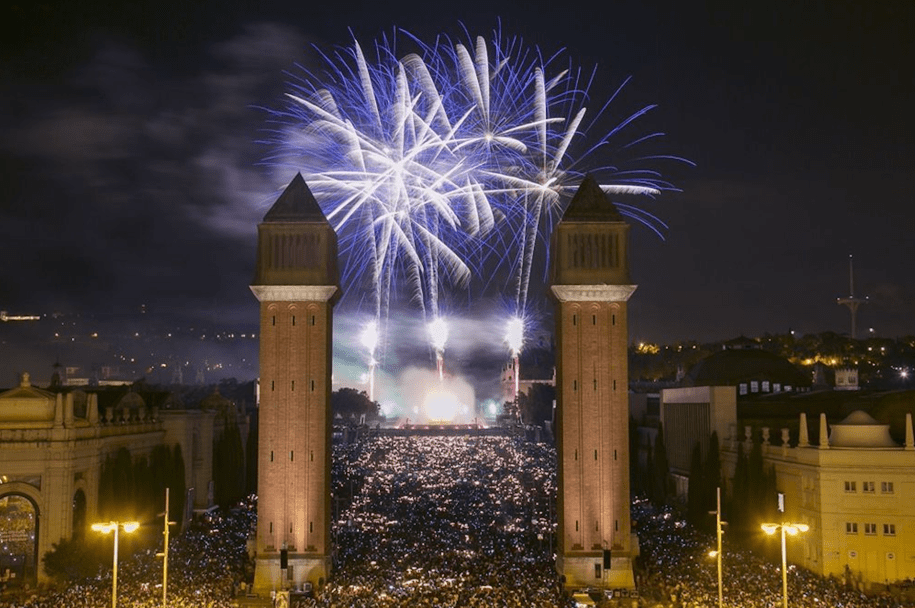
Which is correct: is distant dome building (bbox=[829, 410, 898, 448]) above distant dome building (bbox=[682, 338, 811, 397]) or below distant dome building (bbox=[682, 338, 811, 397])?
below

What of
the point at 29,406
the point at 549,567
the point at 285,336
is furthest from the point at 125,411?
the point at 549,567

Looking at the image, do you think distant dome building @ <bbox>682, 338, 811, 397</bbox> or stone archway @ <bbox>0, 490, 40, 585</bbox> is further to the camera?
distant dome building @ <bbox>682, 338, 811, 397</bbox>

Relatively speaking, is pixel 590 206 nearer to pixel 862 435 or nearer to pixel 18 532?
pixel 862 435

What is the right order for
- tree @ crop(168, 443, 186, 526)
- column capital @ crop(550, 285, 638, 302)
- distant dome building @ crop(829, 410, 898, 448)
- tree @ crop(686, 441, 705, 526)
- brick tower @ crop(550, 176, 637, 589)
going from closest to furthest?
distant dome building @ crop(829, 410, 898, 448) → brick tower @ crop(550, 176, 637, 589) → column capital @ crop(550, 285, 638, 302) → tree @ crop(686, 441, 705, 526) → tree @ crop(168, 443, 186, 526)

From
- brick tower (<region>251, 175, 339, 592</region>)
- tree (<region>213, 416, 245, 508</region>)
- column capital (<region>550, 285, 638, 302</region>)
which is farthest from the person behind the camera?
tree (<region>213, 416, 245, 508</region>)

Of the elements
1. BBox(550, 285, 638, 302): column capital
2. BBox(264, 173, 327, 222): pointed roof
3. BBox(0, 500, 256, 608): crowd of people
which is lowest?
BBox(0, 500, 256, 608): crowd of people

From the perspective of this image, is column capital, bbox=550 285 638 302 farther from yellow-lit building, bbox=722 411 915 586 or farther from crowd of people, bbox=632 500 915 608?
crowd of people, bbox=632 500 915 608

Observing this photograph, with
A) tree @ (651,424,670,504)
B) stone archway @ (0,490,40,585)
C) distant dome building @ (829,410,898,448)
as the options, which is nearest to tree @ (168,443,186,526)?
stone archway @ (0,490,40,585)
